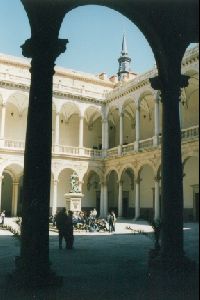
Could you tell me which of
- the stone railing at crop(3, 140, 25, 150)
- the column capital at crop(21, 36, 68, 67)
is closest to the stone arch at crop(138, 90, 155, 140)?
the stone railing at crop(3, 140, 25, 150)

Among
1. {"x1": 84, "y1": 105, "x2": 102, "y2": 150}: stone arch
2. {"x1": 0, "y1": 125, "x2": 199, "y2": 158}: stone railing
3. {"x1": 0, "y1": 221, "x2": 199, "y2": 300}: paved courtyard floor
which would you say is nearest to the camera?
{"x1": 0, "y1": 221, "x2": 199, "y2": 300}: paved courtyard floor

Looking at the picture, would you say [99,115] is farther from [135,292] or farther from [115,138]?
[135,292]

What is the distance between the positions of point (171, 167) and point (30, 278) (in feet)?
9.51

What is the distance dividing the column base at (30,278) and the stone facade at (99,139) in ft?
62.1

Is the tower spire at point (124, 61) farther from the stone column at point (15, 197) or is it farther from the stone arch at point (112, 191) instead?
the stone column at point (15, 197)

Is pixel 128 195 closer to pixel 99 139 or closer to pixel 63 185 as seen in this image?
pixel 63 185

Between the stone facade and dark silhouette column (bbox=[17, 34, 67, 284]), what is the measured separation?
18.6m

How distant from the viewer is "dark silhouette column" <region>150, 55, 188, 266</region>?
6109mm

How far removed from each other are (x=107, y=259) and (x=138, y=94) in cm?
2079

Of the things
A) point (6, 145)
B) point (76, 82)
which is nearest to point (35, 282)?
point (6, 145)

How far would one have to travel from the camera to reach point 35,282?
16.1 ft

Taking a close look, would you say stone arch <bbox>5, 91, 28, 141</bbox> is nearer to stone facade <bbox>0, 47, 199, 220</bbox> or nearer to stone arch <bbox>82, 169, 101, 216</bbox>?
stone facade <bbox>0, 47, 199, 220</bbox>

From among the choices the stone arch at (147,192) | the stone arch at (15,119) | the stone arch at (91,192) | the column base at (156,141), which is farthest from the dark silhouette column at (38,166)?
the stone arch at (91,192)

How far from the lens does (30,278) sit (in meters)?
4.91
